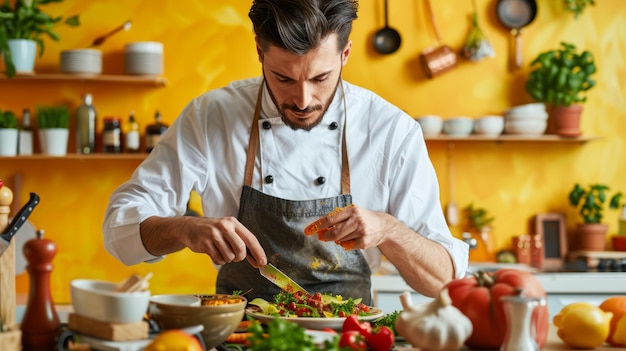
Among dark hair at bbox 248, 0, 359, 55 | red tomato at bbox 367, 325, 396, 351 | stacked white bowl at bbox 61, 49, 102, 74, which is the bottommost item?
red tomato at bbox 367, 325, 396, 351

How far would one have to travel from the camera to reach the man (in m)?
2.24

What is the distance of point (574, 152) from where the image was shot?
15.2ft

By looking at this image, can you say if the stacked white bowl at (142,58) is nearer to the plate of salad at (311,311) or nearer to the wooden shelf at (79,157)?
the wooden shelf at (79,157)

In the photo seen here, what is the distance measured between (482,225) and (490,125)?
563 mm

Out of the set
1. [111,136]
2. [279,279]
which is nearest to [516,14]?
[111,136]

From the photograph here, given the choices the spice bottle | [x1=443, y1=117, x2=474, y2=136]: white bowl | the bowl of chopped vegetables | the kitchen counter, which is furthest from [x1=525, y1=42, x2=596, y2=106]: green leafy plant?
the bowl of chopped vegetables

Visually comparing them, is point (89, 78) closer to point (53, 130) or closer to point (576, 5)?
point (53, 130)

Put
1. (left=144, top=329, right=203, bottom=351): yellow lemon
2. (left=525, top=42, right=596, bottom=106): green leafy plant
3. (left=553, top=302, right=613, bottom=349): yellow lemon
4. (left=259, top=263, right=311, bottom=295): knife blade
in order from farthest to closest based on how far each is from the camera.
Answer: (left=525, top=42, right=596, bottom=106): green leafy plant → (left=259, top=263, right=311, bottom=295): knife blade → (left=553, top=302, right=613, bottom=349): yellow lemon → (left=144, top=329, right=203, bottom=351): yellow lemon

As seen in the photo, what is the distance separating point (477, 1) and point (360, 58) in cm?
75

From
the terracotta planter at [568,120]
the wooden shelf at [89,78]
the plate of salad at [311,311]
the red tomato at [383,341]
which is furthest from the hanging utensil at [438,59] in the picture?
the red tomato at [383,341]

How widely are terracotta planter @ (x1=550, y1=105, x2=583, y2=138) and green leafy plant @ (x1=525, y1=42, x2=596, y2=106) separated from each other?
0.03 meters

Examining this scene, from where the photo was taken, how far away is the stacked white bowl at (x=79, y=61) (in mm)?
4203

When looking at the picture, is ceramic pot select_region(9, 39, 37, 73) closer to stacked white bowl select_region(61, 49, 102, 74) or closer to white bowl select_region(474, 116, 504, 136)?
stacked white bowl select_region(61, 49, 102, 74)

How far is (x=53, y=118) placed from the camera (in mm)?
4215
